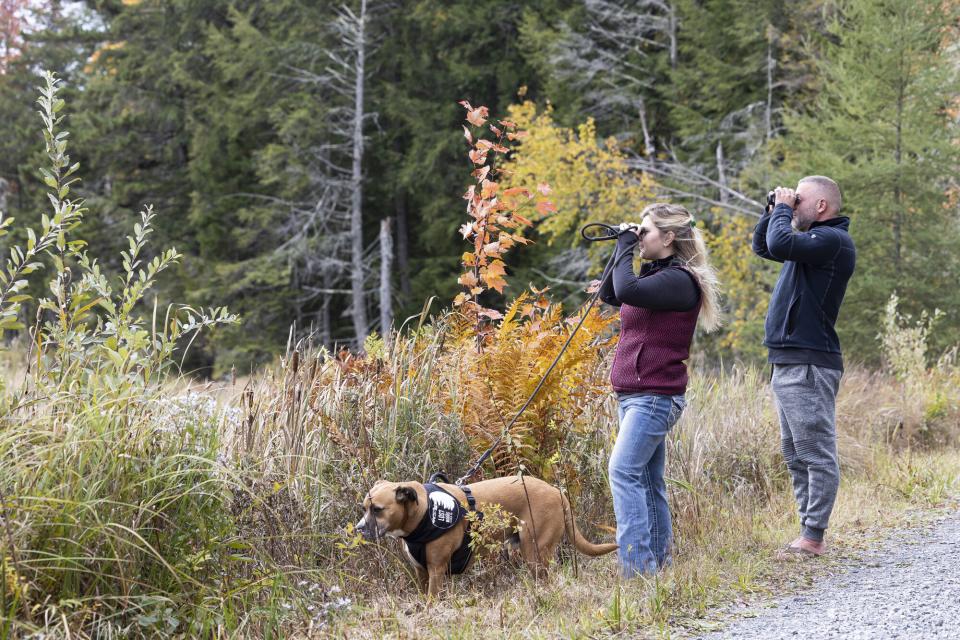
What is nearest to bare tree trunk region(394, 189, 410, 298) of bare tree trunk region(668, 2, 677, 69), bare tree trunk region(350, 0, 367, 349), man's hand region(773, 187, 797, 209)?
bare tree trunk region(350, 0, 367, 349)

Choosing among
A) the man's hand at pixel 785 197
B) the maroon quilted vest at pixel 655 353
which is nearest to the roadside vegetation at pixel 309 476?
the maroon quilted vest at pixel 655 353

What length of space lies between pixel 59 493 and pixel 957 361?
12.4 meters

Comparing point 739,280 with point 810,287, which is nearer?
point 810,287

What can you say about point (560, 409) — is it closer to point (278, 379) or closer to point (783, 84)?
point (278, 379)

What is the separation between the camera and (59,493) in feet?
10.8

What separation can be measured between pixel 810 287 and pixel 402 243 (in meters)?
22.8

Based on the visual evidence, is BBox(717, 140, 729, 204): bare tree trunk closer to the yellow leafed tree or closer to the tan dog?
the yellow leafed tree

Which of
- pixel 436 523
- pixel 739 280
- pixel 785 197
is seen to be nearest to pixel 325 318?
pixel 739 280

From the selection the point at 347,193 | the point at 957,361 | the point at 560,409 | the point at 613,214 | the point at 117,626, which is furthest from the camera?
the point at 347,193

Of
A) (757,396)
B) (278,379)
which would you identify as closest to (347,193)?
(757,396)

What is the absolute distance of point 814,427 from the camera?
186 inches

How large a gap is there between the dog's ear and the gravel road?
1365mm

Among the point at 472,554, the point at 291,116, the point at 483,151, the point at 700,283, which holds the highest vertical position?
the point at 291,116

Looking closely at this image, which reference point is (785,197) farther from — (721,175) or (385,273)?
(385,273)
